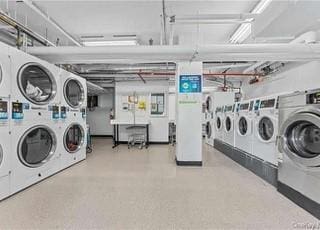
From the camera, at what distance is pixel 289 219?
2.15 metres

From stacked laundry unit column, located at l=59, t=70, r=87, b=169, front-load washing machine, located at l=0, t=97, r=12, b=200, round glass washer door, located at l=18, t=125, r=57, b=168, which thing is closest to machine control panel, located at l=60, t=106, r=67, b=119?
stacked laundry unit column, located at l=59, t=70, r=87, b=169

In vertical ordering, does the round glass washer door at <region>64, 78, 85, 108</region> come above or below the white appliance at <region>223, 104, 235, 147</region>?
above

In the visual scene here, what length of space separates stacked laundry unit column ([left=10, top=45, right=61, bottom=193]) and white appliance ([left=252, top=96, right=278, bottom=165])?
3.48 m

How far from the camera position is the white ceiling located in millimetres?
3223

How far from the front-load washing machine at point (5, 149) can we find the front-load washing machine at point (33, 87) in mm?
144

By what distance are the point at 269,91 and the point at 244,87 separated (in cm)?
208

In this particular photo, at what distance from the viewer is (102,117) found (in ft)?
33.1

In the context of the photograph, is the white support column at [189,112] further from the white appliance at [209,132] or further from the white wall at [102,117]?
the white wall at [102,117]

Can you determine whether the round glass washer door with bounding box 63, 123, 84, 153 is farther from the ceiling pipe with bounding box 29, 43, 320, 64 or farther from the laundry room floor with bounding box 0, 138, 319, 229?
the ceiling pipe with bounding box 29, 43, 320, 64

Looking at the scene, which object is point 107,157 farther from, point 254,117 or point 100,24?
point 254,117

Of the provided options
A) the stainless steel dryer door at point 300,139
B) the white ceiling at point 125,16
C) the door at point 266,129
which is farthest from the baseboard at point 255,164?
the white ceiling at point 125,16

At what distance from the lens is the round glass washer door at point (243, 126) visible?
4.18 metres

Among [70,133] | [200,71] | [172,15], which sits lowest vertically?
[70,133]

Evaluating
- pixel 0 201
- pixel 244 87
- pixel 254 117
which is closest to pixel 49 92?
pixel 0 201
